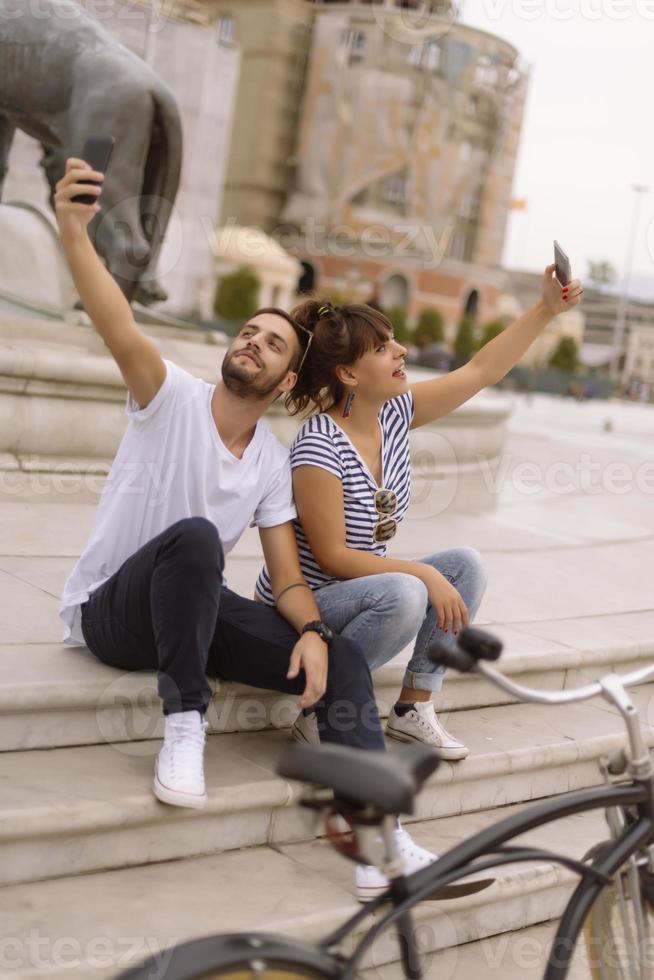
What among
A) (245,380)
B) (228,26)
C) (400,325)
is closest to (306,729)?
(245,380)

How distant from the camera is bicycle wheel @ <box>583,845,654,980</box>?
2283 mm

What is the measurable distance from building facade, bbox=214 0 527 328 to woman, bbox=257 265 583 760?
55.7 metres

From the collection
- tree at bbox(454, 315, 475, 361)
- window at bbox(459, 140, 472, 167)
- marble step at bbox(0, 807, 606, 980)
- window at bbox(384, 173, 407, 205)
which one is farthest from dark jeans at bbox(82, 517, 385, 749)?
window at bbox(459, 140, 472, 167)

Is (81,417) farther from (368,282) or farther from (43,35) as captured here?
(368,282)

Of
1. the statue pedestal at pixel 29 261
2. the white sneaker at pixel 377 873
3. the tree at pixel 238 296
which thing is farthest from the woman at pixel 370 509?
the tree at pixel 238 296

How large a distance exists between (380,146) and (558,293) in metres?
59.4

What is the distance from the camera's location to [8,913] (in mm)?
2512

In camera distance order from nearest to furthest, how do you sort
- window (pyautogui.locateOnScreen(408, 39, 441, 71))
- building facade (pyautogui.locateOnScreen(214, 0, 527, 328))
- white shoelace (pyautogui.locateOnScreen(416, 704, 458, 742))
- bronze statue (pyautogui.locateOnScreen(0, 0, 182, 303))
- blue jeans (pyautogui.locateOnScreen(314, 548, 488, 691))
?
blue jeans (pyautogui.locateOnScreen(314, 548, 488, 691)) → white shoelace (pyautogui.locateOnScreen(416, 704, 458, 742)) → bronze statue (pyautogui.locateOnScreen(0, 0, 182, 303)) → building facade (pyautogui.locateOnScreen(214, 0, 527, 328)) → window (pyautogui.locateOnScreen(408, 39, 441, 71))

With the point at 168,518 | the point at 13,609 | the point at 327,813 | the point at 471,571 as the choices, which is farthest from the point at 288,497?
the point at 327,813

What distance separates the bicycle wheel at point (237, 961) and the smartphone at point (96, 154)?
1.55 metres

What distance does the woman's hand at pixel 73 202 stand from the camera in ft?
8.32

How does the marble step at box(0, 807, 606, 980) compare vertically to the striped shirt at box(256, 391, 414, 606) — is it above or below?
below

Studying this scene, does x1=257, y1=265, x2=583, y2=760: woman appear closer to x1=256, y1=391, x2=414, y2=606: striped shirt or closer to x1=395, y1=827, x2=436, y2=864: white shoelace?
x1=256, y1=391, x2=414, y2=606: striped shirt

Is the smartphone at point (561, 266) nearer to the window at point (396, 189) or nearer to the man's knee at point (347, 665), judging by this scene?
the man's knee at point (347, 665)
